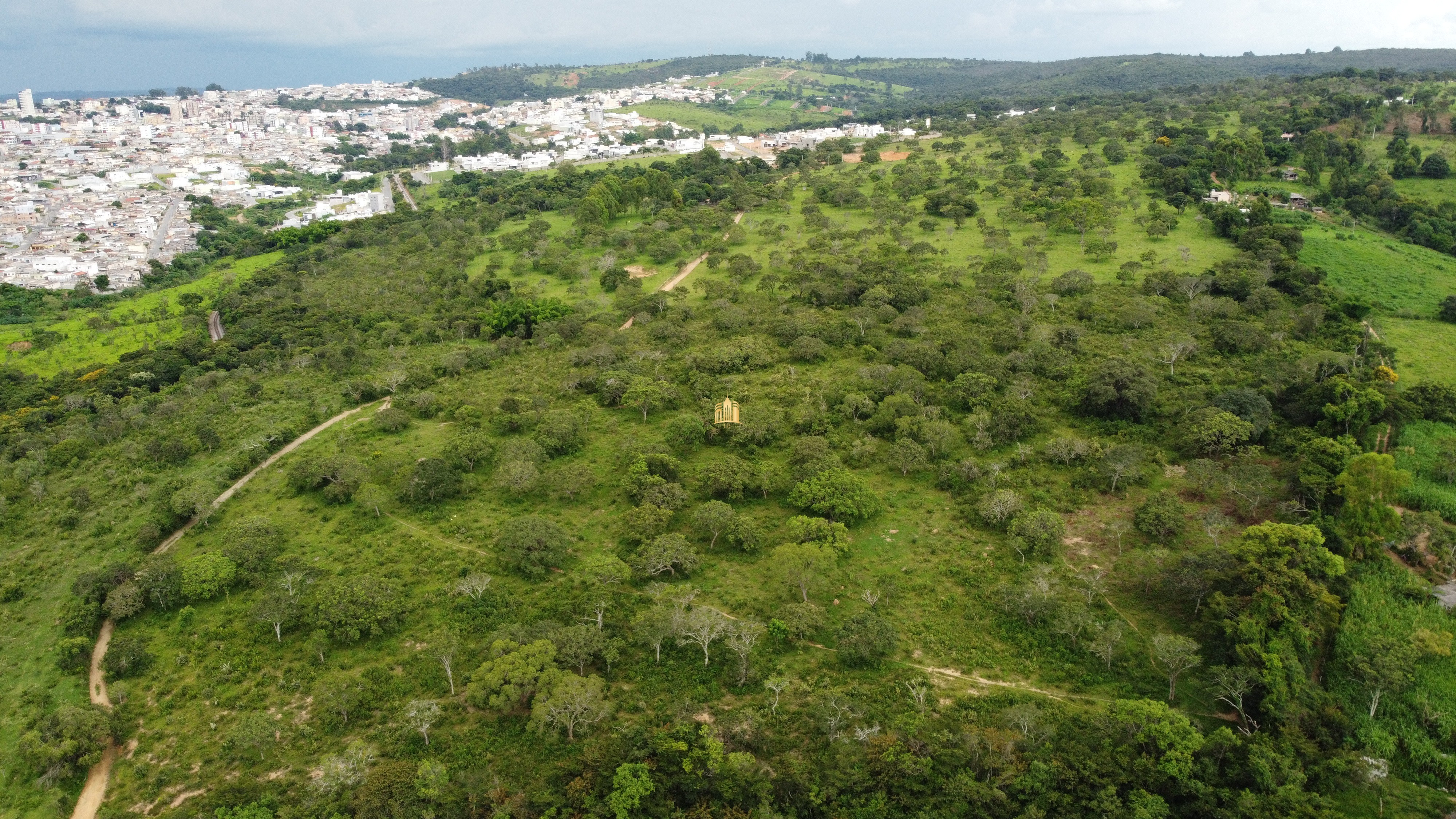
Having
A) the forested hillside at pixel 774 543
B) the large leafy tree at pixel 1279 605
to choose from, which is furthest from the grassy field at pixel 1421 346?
the large leafy tree at pixel 1279 605

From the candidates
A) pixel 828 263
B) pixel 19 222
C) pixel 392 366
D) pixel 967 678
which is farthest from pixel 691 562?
→ pixel 19 222

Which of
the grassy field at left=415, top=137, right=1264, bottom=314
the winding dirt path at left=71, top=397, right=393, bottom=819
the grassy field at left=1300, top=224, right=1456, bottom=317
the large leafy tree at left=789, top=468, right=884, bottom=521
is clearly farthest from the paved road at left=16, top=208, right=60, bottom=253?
the grassy field at left=1300, top=224, right=1456, bottom=317

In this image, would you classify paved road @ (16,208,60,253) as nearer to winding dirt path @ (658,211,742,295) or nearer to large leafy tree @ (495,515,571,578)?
winding dirt path @ (658,211,742,295)

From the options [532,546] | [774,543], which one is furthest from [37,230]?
[774,543]

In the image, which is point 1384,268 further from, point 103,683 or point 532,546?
point 103,683

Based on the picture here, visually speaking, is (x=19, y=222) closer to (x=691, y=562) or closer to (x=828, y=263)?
(x=828, y=263)
